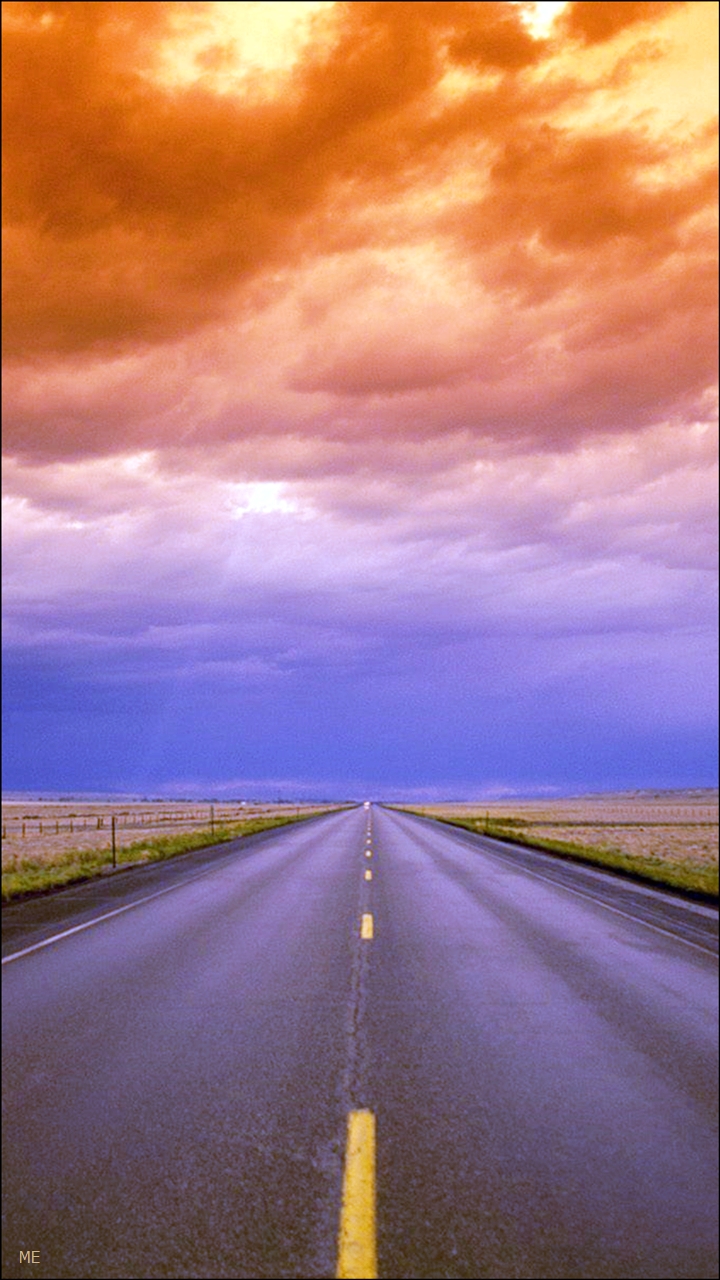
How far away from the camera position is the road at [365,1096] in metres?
4.91

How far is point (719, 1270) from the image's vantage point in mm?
4609

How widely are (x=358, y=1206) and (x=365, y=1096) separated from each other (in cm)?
181

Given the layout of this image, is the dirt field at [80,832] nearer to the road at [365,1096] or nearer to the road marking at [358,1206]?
the road at [365,1096]

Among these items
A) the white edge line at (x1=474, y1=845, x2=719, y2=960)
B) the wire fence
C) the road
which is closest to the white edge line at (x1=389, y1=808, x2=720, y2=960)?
the white edge line at (x1=474, y1=845, x2=719, y2=960)

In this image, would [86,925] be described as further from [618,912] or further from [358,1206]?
[358,1206]

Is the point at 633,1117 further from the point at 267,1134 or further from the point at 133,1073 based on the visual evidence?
the point at 133,1073

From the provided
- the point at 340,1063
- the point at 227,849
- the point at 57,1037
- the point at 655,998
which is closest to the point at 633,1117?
the point at 340,1063

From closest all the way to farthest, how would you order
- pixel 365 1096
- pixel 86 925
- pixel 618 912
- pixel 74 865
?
pixel 365 1096 → pixel 86 925 → pixel 618 912 → pixel 74 865

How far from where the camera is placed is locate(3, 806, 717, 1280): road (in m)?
4.91

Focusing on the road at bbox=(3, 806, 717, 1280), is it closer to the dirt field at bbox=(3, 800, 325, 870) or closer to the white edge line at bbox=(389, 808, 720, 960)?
the white edge line at bbox=(389, 808, 720, 960)

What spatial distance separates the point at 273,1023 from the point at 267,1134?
2795 millimetres

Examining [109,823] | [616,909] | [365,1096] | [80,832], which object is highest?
[365,1096]

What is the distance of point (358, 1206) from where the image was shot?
5.19 metres

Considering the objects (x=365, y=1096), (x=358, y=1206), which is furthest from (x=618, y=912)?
(x=358, y=1206)
